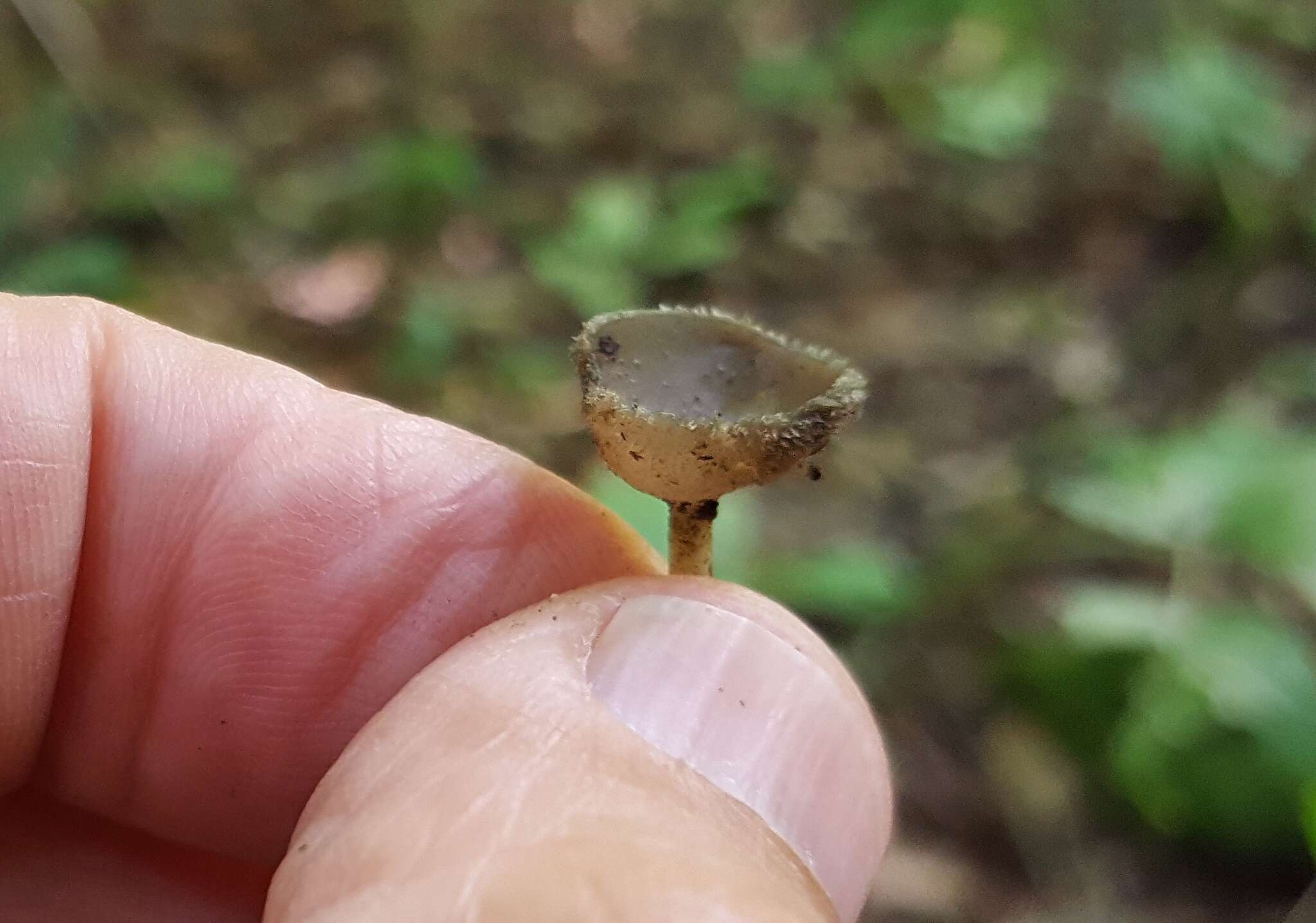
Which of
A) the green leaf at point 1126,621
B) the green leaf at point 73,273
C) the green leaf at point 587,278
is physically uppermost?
the green leaf at point 587,278

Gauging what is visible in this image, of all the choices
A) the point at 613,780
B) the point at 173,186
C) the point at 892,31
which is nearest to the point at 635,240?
the point at 892,31

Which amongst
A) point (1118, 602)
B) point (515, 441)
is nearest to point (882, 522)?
point (1118, 602)

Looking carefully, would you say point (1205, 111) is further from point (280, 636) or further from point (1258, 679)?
point (280, 636)

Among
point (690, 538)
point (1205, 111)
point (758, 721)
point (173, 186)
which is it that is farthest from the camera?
point (173, 186)

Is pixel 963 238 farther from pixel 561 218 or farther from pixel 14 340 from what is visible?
pixel 14 340

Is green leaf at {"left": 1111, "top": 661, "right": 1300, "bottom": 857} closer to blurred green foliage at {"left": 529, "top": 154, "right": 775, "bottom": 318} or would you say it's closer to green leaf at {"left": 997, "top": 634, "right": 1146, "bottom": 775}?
green leaf at {"left": 997, "top": 634, "right": 1146, "bottom": 775}

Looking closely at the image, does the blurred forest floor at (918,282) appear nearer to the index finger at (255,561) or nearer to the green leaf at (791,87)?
the green leaf at (791,87)

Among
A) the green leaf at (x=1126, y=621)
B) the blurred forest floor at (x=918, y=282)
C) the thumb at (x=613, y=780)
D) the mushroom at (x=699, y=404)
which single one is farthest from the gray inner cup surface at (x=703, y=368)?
the green leaf at (x=1126, y=621)
